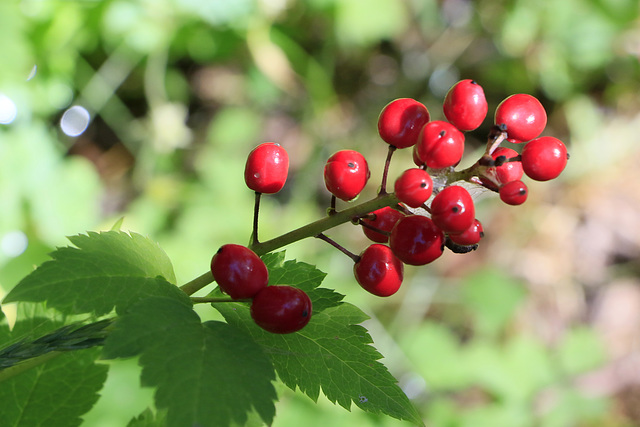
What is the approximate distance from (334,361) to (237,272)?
364mm

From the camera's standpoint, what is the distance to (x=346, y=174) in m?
1.48

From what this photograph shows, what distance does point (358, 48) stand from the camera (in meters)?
5.70

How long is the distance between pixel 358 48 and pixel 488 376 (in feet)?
11.5

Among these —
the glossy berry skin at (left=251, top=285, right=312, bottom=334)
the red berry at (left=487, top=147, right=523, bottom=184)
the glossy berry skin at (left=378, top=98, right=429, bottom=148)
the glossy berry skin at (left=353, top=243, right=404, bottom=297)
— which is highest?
the glossy berry skin at (left=378, top=98, right=429, bottom=148)

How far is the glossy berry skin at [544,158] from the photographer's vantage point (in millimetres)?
1409

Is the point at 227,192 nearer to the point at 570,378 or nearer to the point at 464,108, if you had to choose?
the point at 570,378

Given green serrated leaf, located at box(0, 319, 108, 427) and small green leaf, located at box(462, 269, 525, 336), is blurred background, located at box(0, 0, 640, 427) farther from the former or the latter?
green serrated leaf, located at box(0, 319, 108, 427)

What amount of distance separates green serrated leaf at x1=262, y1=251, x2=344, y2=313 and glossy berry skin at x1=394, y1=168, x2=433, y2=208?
33cm

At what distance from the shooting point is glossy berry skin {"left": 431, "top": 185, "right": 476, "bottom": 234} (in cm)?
129

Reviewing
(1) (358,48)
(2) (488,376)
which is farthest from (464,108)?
(1) (358,48)

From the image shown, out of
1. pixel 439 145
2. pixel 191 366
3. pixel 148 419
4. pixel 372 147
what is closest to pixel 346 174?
pixel 439 145

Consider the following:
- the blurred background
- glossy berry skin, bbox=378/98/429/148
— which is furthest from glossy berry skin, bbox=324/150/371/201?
the blurred background

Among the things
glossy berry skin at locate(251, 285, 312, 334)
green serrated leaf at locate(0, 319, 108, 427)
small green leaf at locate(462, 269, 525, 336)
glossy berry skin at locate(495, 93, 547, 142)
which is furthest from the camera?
small green leaf at locate(462, 269, 525, 336)

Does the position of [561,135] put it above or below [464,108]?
above
